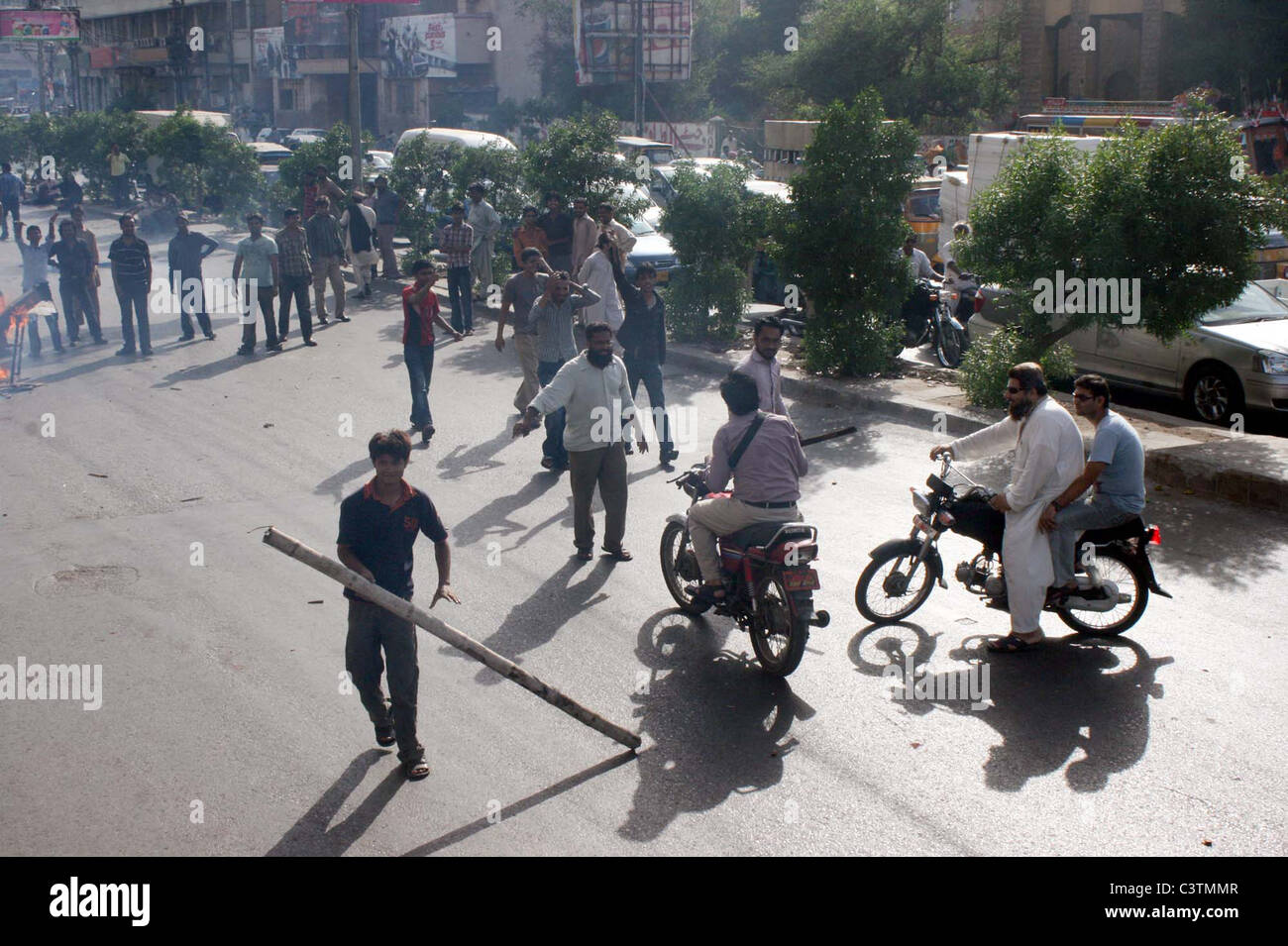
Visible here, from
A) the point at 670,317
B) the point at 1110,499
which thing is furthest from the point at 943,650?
the point at 670,317

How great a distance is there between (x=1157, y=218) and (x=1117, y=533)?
4.74m

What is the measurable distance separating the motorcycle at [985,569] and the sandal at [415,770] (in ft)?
9.24

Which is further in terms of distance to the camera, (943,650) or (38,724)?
(943,650)

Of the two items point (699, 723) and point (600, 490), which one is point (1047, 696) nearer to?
point (699, 723)

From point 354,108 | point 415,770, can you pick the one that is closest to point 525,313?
point 415,770

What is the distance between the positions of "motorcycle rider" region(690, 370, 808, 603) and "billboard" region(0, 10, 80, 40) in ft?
215

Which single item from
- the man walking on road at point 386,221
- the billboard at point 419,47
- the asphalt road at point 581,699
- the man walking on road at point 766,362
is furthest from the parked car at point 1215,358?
the billboard at point 419,47

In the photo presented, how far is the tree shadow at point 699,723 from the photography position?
5.31 m

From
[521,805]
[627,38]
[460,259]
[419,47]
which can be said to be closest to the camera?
[521,805]

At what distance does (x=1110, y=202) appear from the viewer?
422 inches

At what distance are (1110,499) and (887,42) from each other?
108 ft

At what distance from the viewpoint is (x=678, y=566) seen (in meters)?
7.39
